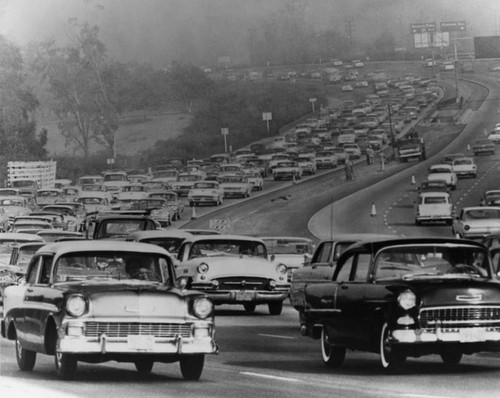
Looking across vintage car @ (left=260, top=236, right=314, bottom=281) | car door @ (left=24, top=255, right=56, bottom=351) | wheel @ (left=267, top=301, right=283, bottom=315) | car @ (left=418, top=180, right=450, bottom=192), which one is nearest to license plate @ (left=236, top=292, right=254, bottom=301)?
wheel @ (left=267, top=301, right=283, bottom=315)

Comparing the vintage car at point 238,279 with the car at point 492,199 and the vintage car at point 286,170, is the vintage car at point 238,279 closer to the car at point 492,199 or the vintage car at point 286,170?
the car at point 492,199

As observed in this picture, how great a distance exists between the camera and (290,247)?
34.0m

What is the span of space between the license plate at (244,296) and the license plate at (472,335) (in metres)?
11.5

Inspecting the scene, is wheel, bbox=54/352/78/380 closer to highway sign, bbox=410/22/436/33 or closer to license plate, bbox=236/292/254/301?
license plate, bbox=236/292/254/301

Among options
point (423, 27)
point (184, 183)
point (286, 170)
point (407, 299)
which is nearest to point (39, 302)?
point (407, 299)

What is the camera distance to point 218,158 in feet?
278

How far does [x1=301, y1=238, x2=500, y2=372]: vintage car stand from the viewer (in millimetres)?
14266

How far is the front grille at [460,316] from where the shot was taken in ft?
46.9

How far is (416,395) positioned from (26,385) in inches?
146

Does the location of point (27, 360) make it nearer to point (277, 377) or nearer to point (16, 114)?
point (277, 377)

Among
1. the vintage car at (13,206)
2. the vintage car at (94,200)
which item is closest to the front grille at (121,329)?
the vintage car at (13,206)

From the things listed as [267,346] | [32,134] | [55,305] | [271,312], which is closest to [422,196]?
[32,134]

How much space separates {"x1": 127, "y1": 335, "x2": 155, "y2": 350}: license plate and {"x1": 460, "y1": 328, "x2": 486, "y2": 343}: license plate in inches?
121

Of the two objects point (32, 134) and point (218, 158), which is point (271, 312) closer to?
point (32, 134)
